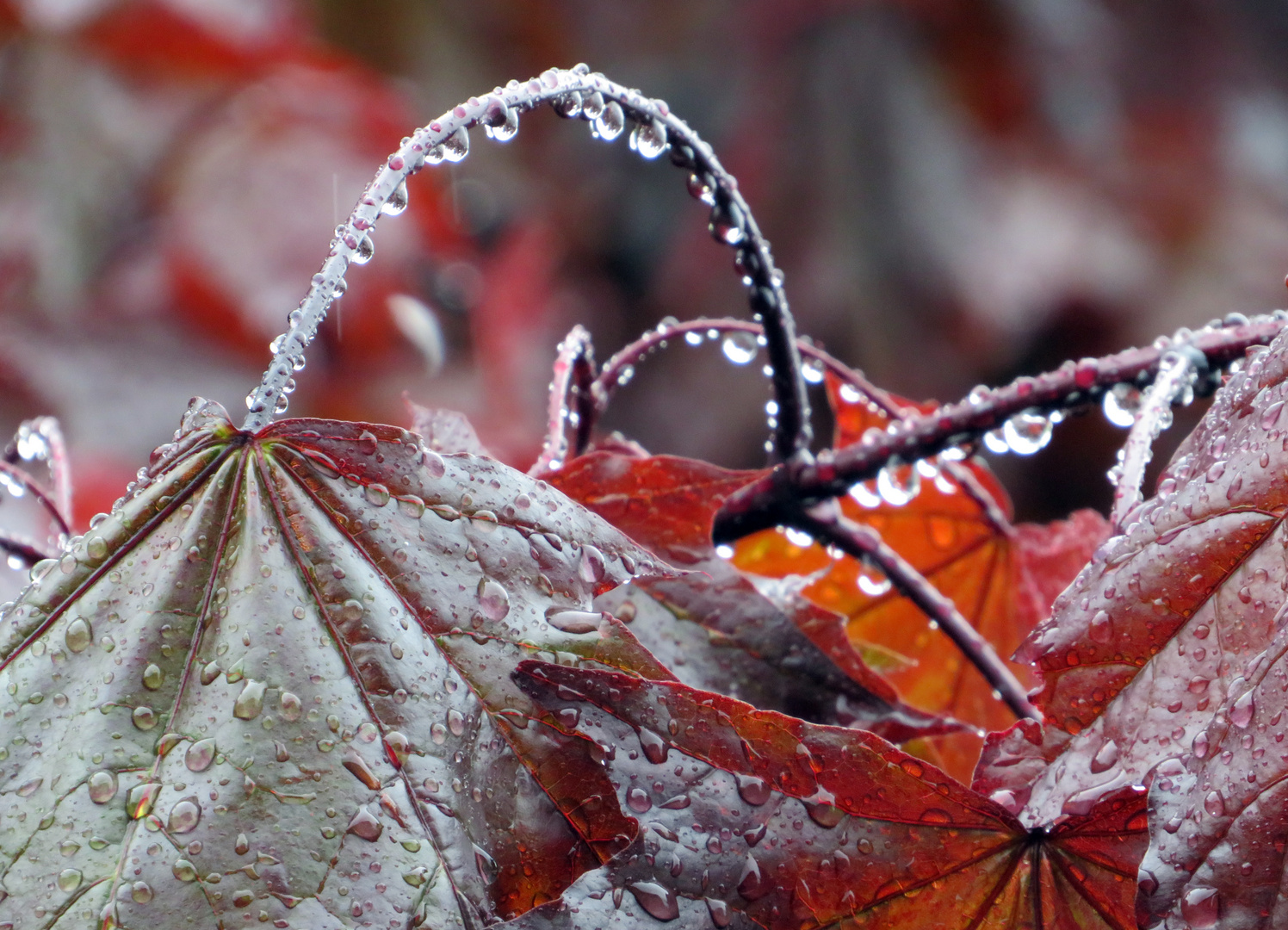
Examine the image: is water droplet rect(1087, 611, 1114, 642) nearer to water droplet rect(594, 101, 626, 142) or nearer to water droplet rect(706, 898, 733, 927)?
water droplet rect(706, 898, 733, 927)

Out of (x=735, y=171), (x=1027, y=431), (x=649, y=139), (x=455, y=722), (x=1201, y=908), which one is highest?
(x=735, y=171)

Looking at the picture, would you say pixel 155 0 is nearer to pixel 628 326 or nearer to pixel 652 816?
pixel 628 326

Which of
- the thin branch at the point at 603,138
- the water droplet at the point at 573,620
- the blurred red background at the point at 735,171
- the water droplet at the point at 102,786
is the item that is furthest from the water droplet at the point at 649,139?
the blurred red background at the point at 735,171

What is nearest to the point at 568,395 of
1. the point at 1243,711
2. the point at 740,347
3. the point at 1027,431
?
the point at 740,347

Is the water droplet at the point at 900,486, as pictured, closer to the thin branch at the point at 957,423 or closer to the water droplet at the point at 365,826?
the thin branch at the point at 957,423

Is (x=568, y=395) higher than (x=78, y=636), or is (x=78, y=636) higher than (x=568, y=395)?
(x=568, y=395)

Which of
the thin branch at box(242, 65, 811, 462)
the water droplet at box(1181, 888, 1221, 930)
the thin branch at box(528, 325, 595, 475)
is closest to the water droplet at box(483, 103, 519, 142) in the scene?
the thin branch at box(242, 65, 811, 462)

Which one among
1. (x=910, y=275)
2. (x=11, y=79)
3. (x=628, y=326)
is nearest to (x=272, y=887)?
(x=11, y=79)

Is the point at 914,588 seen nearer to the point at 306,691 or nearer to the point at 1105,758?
the point at 1105,758

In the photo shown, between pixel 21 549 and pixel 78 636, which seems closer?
pixel 78 636
